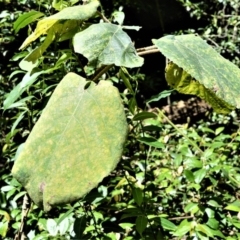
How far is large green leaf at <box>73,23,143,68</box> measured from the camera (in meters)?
0.68

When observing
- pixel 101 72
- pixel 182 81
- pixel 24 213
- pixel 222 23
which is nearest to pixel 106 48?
pixel 101 72

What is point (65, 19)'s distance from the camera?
2.49ft

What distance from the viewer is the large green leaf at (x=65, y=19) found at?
722mm

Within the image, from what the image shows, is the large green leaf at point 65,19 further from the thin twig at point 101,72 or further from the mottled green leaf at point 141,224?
the mottled green leaf at point 141,224

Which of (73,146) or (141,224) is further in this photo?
(141,224)

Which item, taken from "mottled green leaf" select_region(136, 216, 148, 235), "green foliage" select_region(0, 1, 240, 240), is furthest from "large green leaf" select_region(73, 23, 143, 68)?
"mottled green leaf" select_region(136, 216, 148, 235)

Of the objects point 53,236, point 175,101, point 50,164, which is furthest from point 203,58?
point 175,101

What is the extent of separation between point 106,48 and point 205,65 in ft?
0.50

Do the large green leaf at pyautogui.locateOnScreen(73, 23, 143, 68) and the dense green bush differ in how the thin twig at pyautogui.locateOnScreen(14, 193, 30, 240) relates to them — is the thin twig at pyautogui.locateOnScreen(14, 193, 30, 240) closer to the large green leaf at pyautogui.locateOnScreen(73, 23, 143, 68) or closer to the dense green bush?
the large green leaf at pyautogui.locateOnScreen(73, 23, 143, 68)

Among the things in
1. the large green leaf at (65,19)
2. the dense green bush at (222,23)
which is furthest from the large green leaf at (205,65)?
the dense green bush at (222,23)

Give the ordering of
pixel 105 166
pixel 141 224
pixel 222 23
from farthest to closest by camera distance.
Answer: pixel 222 23 < pixel 141 224 < pixel 105 166

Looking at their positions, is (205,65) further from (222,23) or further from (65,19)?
(222,23)

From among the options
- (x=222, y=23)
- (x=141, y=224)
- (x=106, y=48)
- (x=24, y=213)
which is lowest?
(x=222, y=23)

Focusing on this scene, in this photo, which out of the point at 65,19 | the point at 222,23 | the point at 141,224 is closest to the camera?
the point at 65,19
